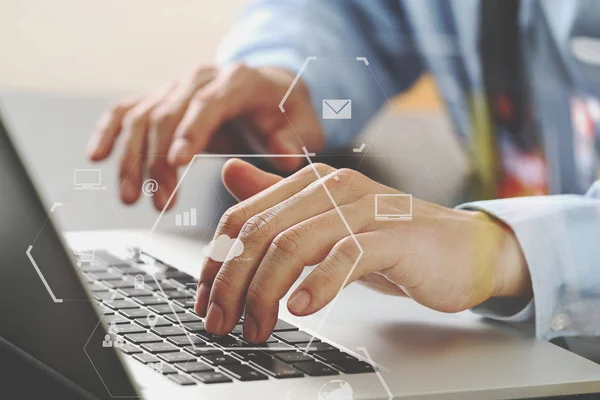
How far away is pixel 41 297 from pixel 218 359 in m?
0.13

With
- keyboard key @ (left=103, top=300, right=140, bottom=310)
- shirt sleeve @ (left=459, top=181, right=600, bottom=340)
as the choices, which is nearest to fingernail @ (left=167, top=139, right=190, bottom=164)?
keyboard key @ (left=103, top=300, right=140, bottom=310)

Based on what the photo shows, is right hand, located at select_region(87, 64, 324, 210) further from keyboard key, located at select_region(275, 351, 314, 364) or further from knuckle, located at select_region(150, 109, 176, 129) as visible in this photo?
keyboard key, located at select_region(275, 351, 314, 364)

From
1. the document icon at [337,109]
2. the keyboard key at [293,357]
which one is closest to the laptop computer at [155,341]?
the keyboard key at [293,357]

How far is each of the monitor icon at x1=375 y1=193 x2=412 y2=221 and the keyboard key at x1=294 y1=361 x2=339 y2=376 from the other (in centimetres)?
11

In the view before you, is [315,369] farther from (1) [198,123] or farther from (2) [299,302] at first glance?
(1) [198,123]

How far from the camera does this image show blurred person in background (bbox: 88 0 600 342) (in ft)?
1.73

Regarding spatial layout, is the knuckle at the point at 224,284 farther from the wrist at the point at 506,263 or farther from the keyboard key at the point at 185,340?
the wrist at the point at 506,263

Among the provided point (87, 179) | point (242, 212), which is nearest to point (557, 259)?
point (242, 212)

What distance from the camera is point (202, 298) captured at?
0.53 meters

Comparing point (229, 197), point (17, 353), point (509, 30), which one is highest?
point (509, 30)

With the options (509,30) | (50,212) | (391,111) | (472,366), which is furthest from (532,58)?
(50,212)

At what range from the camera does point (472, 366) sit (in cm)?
54

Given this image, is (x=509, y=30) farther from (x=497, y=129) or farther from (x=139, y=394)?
(x=139, y=394)

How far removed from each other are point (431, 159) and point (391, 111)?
0.05 m
